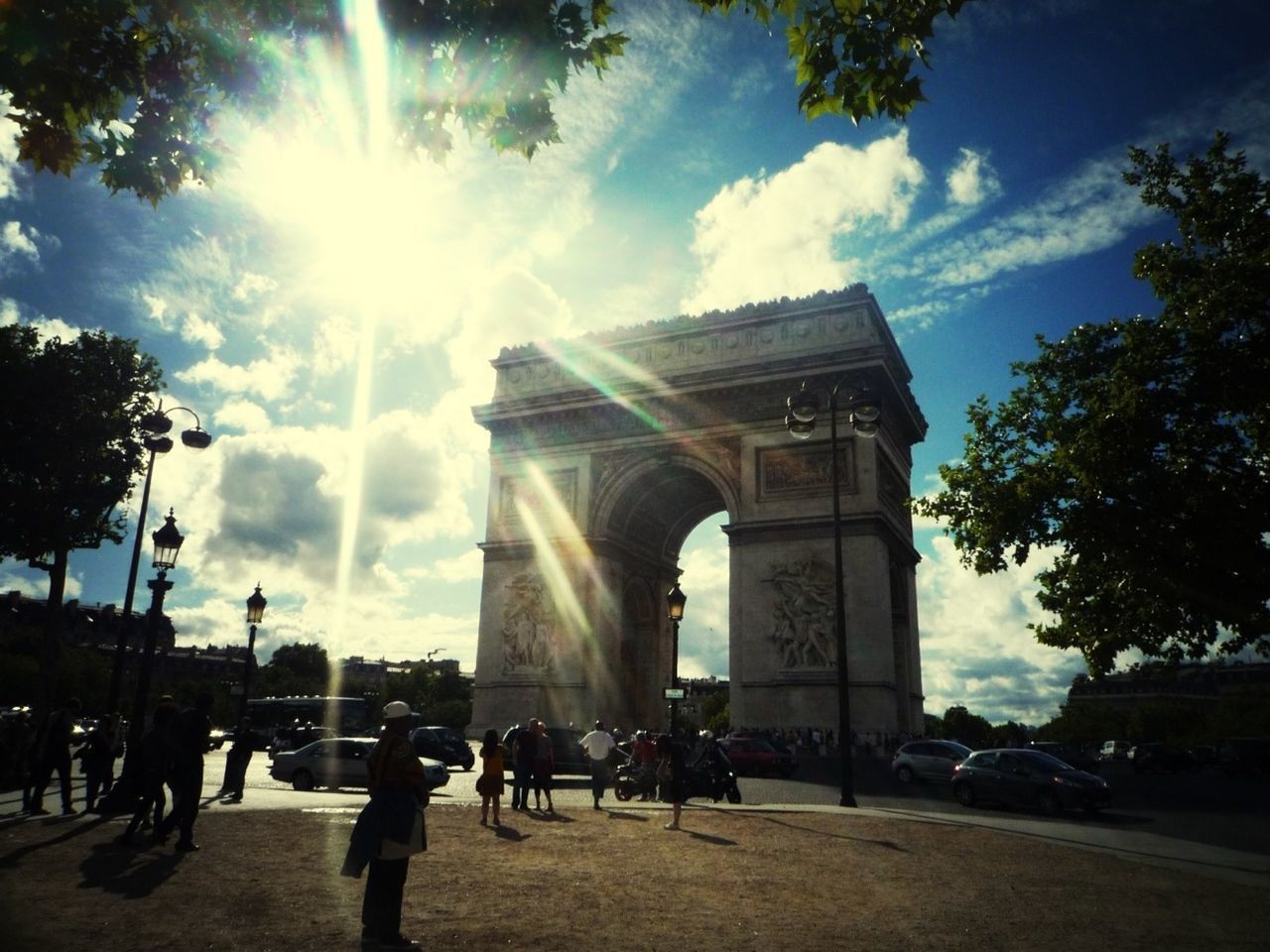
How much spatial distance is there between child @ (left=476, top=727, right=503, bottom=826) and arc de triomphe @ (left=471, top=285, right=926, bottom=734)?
20.1 m

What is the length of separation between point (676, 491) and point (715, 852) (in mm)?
31250

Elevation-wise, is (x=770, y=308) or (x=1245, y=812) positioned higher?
(x=770, y=308)

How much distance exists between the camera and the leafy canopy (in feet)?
95.9

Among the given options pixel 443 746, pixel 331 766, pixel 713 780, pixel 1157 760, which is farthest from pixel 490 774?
pixel 1157 760

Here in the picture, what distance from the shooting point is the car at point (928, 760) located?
24.8 meters

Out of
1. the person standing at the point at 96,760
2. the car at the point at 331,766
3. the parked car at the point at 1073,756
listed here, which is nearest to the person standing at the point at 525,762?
the person standing at the point at 96,760

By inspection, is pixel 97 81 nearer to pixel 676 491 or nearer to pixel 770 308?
pixel 770 308

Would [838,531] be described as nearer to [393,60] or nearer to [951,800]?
[951,800]

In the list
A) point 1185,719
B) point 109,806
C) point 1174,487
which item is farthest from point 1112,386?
point 1185,719

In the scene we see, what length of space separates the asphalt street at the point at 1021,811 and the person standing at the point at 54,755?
1.60ft

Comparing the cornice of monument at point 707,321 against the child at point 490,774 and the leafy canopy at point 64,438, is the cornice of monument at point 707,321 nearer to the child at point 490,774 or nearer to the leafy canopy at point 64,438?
the leafy canopy at point 64,438

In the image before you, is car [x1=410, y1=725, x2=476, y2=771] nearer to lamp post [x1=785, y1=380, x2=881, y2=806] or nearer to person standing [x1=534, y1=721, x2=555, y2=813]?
person standing [x1=534, y1=721, x2=555, y2=813]

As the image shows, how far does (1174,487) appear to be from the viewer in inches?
761

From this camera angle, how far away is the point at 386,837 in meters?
5.96
